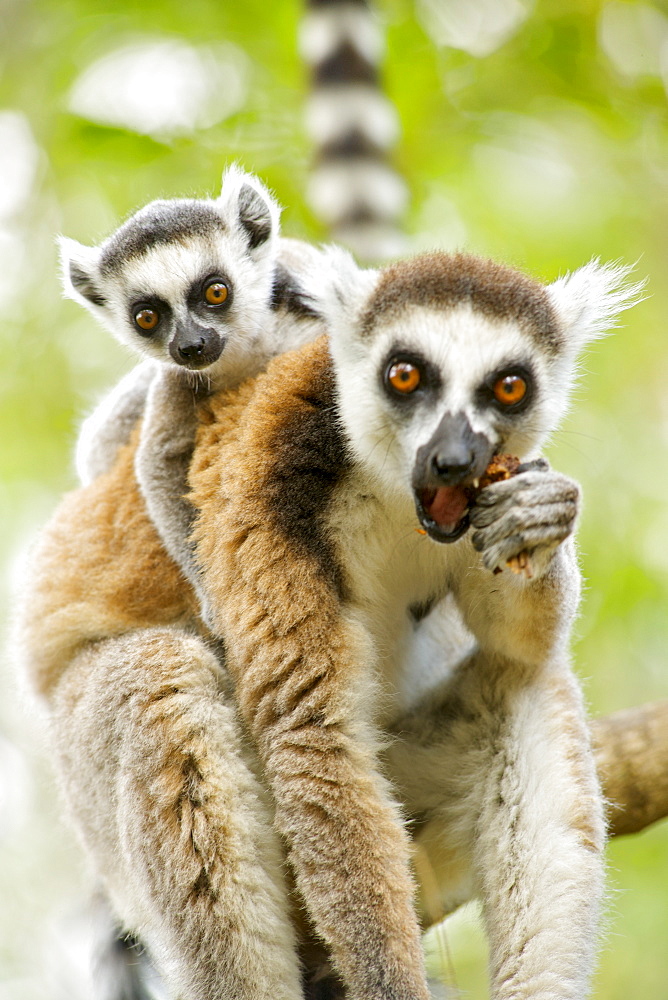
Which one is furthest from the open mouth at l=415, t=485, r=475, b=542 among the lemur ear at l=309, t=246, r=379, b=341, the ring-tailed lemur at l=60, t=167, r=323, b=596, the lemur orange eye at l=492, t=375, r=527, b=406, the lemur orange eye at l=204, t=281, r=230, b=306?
the lemur orange eye at l=204, t=281, r=230, b=306

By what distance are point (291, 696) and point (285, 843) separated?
601 mm

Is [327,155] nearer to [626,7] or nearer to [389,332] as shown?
[626,7]

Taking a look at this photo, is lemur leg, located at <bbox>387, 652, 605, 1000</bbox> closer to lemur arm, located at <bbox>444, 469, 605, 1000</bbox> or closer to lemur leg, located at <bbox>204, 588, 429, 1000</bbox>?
lemur arm, located at <bbox>444, 469, 605, 1000</bbox>

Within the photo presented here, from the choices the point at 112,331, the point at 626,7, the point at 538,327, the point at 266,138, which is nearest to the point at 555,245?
the point at 626,7

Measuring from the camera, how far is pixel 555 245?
28.4 ft

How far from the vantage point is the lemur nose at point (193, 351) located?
4953mm

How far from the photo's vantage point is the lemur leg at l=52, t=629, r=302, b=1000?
3609mm

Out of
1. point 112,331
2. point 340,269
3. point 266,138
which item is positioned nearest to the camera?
point 340,269

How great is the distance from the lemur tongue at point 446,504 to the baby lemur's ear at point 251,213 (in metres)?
2.61

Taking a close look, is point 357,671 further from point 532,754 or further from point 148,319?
point 148,319

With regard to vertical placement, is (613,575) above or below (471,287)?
below

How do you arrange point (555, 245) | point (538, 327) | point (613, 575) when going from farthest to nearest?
point (555, 245), point (613, 575), point (538, 327)

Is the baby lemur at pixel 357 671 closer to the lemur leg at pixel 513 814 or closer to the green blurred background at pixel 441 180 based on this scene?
the lemur leg at pixel 513 814

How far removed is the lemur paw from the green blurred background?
4.40m
